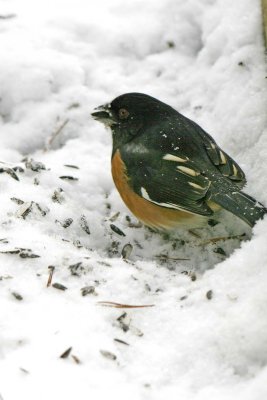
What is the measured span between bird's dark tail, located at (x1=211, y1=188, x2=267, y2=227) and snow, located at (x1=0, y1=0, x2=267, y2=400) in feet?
0.44

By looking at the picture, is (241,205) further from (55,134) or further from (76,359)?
(55,134)

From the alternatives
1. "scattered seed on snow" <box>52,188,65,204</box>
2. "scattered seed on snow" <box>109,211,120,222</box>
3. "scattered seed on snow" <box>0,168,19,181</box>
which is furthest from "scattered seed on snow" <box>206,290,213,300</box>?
"scattered seed on snow" <box>0,168,19,181</box>

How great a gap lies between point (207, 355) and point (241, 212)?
3.78ft

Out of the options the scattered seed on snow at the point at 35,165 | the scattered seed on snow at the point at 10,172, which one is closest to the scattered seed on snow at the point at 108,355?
the scattered seed on snow at the point at 10,172

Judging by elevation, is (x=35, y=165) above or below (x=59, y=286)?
below

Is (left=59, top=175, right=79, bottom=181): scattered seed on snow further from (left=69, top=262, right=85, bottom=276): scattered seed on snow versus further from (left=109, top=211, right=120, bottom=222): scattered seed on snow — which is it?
→ (left=69, top=262, right=85, bottom=276): scattered seed on snow

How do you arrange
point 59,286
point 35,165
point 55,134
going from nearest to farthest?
point 59,286
point 35,165
point 55,134

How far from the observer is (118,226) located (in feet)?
14.8

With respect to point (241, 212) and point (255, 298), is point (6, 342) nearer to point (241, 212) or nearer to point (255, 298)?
point (255, 298)

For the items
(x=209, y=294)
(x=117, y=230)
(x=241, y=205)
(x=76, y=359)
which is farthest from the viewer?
(x=117, y=230)

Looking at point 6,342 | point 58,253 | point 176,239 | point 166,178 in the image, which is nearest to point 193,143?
point 166,178

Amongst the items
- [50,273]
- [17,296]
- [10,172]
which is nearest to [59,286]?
[50,273]

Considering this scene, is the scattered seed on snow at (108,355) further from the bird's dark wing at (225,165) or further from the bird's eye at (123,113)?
the bird's eye at (123,113)

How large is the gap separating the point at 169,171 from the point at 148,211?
0.30 metres
